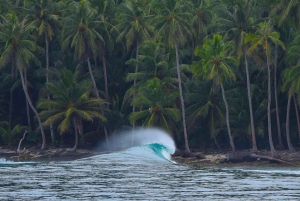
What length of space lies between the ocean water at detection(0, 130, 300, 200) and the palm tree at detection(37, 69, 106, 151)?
34.9 ft

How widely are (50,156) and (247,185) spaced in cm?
3071

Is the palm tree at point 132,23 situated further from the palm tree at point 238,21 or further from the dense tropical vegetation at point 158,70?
the palm tree at point 238,21

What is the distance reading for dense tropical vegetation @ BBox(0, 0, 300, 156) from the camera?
2422 inches

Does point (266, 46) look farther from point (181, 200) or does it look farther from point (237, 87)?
point (181, 200)

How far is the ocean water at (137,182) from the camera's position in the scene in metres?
37.4

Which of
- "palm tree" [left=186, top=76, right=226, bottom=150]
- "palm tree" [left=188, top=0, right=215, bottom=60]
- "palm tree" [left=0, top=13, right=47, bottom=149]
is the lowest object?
"palm tree" [left=186, top=76, right=226, bottom=150]

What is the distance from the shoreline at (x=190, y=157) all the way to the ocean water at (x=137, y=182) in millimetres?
4073

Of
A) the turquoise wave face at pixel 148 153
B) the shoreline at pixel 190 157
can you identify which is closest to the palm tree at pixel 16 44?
the shoreline at pixel 190 157

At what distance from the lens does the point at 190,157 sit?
6500cm

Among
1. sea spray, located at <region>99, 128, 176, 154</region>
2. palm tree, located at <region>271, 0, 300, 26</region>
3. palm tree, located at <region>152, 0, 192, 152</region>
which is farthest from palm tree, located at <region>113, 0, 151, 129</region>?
palm tree, located at <region>271, 0, 300, 26</region>

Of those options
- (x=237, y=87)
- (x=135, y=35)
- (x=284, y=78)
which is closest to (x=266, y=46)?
(x=284, y=78)

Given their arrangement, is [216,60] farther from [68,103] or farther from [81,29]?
[68,103]

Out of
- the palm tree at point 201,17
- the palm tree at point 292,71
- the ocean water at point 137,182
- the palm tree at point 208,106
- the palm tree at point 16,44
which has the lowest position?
the ocean water at point 137,182

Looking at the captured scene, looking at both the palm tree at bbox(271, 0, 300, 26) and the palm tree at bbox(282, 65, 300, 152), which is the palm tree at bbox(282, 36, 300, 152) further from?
the palm tree at bbox(271, 0, 300, 26)
